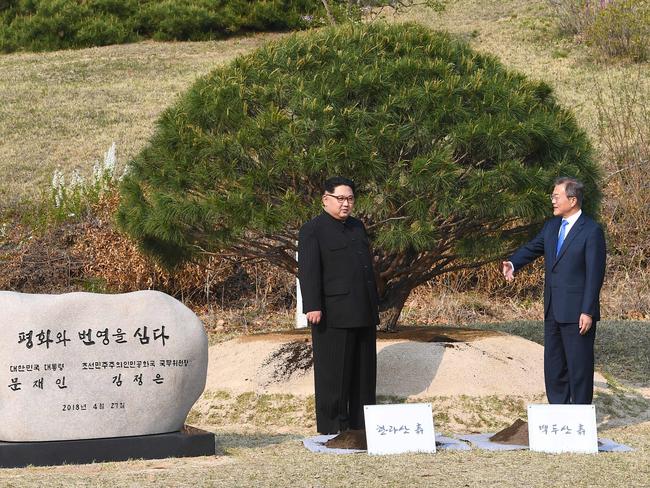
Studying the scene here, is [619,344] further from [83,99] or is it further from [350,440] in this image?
[83,99]

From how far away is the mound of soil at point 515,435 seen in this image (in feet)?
22.6

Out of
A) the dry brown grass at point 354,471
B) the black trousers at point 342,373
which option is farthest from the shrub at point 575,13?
the dry brown grass at point 354,471

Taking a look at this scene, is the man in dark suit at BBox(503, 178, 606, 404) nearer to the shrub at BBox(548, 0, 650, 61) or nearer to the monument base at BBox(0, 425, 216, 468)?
the monument base at BBox(0, 425, 216, 468)

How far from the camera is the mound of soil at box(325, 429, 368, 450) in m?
6.65

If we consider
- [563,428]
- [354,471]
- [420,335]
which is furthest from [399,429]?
[420,335]

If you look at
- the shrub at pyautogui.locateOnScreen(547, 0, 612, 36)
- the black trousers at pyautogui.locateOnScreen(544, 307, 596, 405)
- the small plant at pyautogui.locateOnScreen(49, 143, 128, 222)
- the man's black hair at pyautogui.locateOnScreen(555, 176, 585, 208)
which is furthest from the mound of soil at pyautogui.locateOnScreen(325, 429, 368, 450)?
the shrub at pyautogui.locateOnScreen(547, 0, 612, 36)

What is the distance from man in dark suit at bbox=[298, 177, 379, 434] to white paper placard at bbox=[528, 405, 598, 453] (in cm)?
107

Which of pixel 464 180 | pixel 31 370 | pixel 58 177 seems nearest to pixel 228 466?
pixel 31 370

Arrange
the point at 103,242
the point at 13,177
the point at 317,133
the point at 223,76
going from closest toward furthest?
1. the point at 317,133
2. the point at 223,76
3. the point at 103,242
4. the point at 13,177

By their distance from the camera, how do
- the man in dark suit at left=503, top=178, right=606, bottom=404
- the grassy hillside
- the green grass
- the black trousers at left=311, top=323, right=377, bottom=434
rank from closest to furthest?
the man in dark suit at left=503, top=178, right=606, bottom=404 → the black trousers at left=311, top=323, right=377, bottom=434 → the green grass → the grassy hillside

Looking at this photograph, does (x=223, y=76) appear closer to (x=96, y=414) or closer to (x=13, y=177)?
(x=96, y=414)

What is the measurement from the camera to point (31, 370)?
6.33 meters

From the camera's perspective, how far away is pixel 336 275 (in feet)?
23.3

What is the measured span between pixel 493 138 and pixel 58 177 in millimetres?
9681
